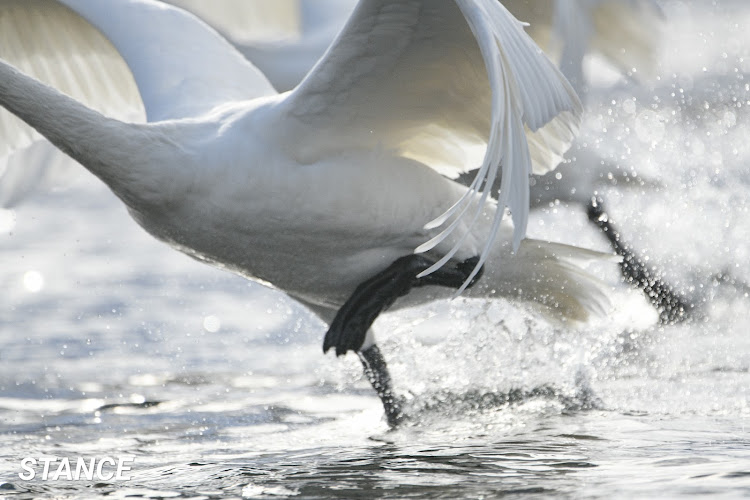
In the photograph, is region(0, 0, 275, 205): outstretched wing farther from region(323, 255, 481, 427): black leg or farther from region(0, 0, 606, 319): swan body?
region(323, 255, 481, 427): black leg

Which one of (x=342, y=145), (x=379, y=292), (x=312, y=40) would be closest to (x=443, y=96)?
(x=342, y=145)

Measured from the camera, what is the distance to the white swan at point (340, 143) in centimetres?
375

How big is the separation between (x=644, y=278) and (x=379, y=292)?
3.07 m

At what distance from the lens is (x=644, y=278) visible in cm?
745

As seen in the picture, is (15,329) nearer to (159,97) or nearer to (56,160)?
(56,160)

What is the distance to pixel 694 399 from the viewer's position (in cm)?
Answer: 484

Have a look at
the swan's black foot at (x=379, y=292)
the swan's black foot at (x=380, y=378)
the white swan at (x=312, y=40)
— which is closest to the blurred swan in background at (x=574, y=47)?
the white swan at (x=312, y=40)

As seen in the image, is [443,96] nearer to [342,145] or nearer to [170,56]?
[342,145]

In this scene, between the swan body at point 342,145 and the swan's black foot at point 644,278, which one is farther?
the swan's black foot at point 644,278

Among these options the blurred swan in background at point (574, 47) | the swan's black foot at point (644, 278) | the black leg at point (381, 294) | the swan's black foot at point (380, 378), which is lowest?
the swan's black foot at point (380, 378)

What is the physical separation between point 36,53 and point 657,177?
443 centimetres

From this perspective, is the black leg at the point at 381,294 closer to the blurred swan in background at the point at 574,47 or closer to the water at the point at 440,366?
the water at the point at 440,366

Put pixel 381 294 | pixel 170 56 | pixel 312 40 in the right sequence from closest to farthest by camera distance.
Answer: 1. pixel 381 294
2. pixel 170 56
3. pixel 312 40

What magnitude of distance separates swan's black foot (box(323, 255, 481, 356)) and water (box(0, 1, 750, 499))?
37cm
